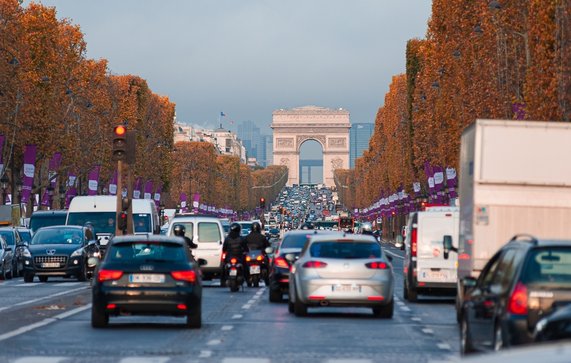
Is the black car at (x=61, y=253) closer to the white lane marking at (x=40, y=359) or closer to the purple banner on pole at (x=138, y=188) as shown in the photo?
the white lane marking at (x=40, y=359)

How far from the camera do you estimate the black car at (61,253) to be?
145ft

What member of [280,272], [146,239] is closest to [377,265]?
[146,239]

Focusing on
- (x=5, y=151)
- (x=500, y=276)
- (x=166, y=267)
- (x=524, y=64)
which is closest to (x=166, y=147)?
(x=5, y=151)

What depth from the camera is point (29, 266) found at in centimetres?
4434

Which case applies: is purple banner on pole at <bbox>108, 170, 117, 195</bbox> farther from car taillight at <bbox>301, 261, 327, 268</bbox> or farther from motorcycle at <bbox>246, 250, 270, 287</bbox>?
car taillight at <bbox>301, 261, 327, 268</bbox>

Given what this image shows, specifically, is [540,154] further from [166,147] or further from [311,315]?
[166,147]

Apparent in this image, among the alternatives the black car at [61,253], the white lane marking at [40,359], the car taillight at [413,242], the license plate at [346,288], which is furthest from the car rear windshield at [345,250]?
the black car at [61,253]

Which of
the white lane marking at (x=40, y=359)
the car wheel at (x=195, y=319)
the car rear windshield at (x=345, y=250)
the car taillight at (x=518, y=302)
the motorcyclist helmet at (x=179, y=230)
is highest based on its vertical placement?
the motorcyclist helmet at (x=179, y=230)

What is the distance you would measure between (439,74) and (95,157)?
22.9 meters

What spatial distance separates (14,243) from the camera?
5097cm

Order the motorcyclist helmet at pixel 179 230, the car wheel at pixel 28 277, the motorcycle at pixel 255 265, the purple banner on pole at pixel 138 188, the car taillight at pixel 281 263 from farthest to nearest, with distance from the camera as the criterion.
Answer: the purple banner on pole at pixel 138 188, the car wheel at pixel 28 277, the motorcycle at pixel 255 265, the motorcyclist helmet at pixel 179 230, the car taillight at pixel 281 263

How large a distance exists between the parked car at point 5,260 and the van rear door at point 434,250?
1877 cm

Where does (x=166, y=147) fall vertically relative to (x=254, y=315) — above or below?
above

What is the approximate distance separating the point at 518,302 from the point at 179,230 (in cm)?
2435
